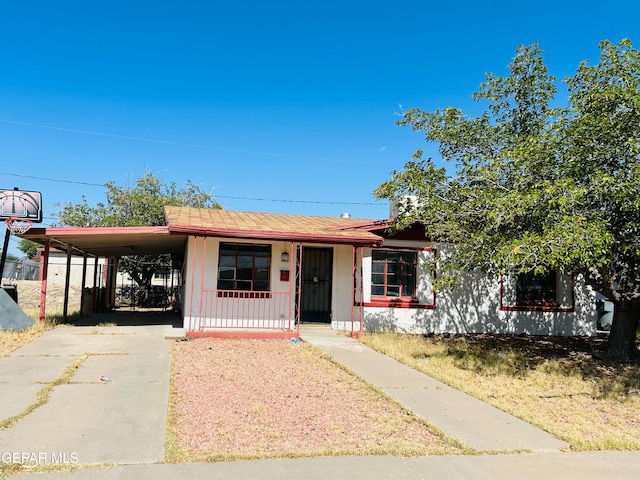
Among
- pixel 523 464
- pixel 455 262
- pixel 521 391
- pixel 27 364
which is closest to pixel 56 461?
pixel 523 464

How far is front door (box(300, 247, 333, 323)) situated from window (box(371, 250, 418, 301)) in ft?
4.11

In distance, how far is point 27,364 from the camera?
7801 mm

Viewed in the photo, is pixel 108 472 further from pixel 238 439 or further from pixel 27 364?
pixel 27 364

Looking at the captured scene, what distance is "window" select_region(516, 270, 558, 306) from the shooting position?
1438cm

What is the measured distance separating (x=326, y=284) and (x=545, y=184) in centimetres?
726

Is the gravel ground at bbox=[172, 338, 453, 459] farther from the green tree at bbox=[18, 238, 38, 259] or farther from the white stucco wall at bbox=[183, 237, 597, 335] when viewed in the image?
the green tree at bbox=[18, 238, 38, 259]

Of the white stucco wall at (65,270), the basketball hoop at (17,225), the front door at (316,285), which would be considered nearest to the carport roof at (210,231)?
the basketball hoop at (17,225)

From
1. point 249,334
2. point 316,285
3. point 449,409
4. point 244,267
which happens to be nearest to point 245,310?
point 249,334

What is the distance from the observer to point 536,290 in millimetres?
14539

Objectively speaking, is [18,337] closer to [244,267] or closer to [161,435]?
[244,267]

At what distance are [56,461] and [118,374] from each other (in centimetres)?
344

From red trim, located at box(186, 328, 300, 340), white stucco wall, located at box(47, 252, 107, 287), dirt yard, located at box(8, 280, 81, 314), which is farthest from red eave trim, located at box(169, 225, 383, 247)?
white stucco wall, located at box(47, 252, 107, 287)

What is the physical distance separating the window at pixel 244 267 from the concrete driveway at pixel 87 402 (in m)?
2.51

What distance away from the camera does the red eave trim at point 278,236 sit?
36.1ft
